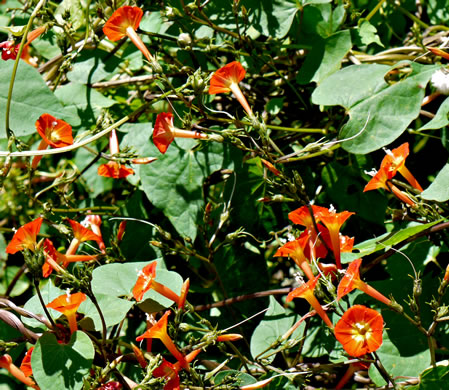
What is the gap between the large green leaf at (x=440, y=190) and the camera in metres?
1.11

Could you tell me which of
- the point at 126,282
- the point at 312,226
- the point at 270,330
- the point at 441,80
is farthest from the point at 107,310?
the point at 441,80

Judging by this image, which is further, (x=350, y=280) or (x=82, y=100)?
(x=82, y=100)

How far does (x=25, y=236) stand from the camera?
117 centimetres

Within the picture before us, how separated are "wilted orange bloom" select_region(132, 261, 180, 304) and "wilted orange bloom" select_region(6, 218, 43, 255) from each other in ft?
0.78

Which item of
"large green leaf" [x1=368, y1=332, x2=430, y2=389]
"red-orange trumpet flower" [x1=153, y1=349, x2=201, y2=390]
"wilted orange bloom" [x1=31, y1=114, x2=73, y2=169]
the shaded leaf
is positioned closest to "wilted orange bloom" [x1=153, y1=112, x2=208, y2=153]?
"wilted orange bloom" [x1=31, y1=114, x2=73, y2=169]

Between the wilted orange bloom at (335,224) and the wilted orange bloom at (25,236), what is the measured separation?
587mm

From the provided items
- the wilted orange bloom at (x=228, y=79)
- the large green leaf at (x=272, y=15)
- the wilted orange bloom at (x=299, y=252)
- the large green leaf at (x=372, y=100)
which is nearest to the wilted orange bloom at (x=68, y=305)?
the wilted orange bloom at (x=299, y=252)

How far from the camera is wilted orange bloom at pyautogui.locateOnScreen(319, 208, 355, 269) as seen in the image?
1100 mm

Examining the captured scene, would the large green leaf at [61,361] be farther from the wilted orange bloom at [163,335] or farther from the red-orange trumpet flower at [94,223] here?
the red-orange trumpet flower at [94,223]

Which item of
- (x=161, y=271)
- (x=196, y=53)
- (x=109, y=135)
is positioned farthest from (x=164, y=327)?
(x=196, y=53)

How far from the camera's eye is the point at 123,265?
1280 mm

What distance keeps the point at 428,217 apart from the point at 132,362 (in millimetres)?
732

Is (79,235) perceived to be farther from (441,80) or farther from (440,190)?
(441,80)

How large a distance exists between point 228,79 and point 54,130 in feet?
1.42
